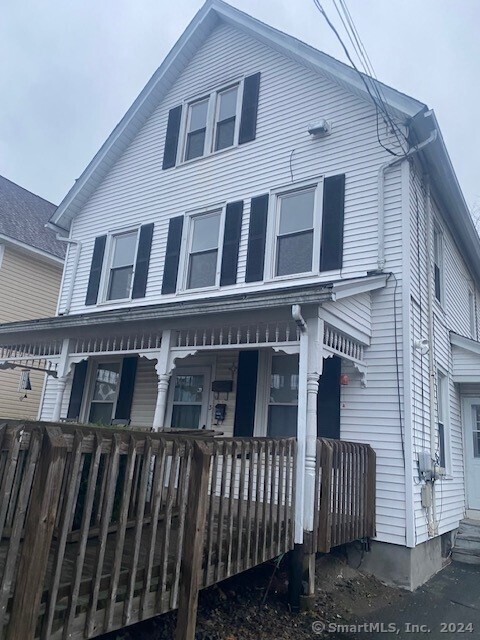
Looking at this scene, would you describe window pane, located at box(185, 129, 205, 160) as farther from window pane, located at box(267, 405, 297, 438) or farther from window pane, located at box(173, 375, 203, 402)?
window pane, located at box(267, 405, 297, 438)

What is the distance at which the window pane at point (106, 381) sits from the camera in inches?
404

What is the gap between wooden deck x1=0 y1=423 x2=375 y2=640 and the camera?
8.38 feet

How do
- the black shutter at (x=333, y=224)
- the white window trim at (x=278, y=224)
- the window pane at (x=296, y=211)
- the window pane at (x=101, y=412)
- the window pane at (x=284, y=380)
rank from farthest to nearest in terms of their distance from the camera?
the window pane at (x=101, y=412) → the window pane at (x=296, y=211) → the white window trim at (x=278, y=224) → the black shutter at (x=333, y=224) → the window pane at (x=284, y=380)

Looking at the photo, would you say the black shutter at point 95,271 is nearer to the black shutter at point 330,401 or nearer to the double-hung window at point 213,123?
the double-hung window at point 213,123

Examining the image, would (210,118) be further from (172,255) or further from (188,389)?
(188,389)

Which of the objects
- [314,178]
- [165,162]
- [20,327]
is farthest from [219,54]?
[20,327]

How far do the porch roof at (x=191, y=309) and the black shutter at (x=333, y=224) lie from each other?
101cm

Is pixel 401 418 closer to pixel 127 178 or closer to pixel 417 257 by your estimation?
pixel 417 257

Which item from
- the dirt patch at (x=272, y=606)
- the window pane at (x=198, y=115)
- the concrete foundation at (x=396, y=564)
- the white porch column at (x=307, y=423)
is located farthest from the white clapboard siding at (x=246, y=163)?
the dirt patch at (x=272, y=606)

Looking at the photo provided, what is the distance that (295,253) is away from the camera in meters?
8.53

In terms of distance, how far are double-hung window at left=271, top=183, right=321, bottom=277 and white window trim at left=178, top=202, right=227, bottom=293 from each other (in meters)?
1.17

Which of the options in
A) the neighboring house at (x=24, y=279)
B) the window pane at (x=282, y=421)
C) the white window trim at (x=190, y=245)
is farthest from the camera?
the neighboring house at (x=24, y=279)

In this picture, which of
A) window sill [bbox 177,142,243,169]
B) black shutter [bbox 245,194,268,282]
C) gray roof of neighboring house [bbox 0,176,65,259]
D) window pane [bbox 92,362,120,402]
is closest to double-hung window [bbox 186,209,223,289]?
black shutter [bbox 245,194,268,282]

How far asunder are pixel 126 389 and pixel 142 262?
107 inches
